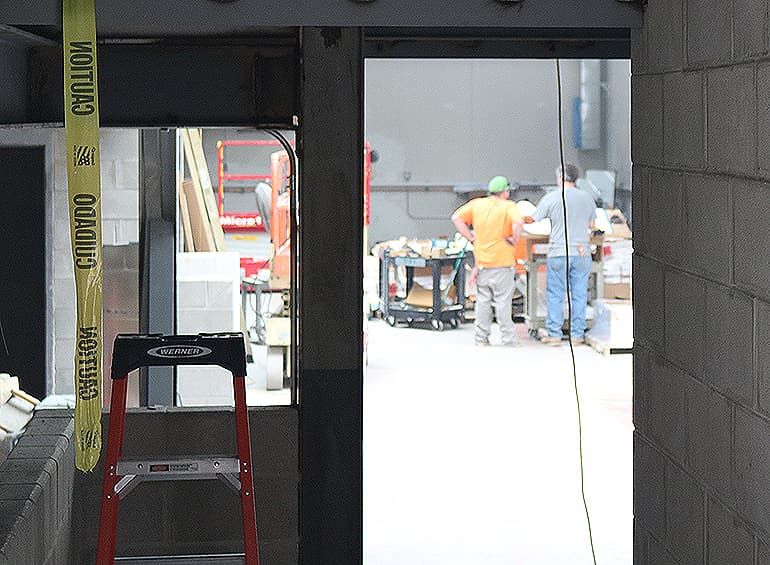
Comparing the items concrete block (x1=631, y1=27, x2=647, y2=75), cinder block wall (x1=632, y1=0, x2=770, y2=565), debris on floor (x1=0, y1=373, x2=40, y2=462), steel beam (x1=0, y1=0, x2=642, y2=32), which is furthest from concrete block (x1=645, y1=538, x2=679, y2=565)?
debris on floor (x1=0, y1=373, x2=40, y2=462)

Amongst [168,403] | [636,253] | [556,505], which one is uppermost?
[636,253]

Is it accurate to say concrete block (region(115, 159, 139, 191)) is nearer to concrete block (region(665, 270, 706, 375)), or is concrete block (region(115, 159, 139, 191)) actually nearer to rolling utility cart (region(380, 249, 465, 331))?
concrete block (region(665, 270, 706, 375))

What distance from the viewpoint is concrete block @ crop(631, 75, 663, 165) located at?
13.2 ft

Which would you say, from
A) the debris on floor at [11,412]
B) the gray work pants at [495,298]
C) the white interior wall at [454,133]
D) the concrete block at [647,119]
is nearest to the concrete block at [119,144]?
the debris on floor at [11,412]

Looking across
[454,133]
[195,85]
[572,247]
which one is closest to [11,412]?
[195,85]

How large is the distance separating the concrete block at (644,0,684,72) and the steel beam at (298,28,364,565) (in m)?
1.69

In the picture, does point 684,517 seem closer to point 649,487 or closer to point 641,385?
point 649,487

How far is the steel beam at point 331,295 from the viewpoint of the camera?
213 inches

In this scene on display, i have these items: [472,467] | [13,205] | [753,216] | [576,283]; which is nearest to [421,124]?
[576,283]

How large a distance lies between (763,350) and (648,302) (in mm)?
1162

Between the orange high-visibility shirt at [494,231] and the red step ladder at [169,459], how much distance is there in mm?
9143

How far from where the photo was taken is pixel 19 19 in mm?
3963

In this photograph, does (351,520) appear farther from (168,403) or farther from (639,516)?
(168,403)

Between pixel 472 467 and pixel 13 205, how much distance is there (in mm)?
4012
